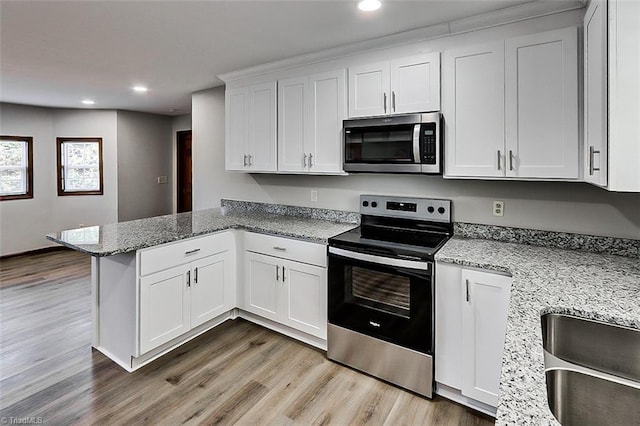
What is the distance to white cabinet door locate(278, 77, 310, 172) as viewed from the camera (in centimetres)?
308

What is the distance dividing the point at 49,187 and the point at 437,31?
21.1 feet

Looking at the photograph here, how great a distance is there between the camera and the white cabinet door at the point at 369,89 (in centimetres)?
260

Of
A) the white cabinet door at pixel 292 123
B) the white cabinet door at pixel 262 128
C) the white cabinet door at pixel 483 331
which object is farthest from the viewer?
the white cabinet door at pixel 262 128

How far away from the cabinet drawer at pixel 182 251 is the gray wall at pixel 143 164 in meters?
4.03

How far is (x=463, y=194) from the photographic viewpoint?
262 centimetres

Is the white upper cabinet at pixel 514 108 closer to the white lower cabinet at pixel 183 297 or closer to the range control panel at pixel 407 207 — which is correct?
the range control panel at pixel 407 207

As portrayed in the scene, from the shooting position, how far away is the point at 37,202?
5812mm

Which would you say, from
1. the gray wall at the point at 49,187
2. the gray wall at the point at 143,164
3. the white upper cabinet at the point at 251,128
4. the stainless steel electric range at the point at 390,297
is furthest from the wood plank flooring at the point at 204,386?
the gray wall at the point at 143,164

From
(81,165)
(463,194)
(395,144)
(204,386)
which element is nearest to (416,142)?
(395,144)

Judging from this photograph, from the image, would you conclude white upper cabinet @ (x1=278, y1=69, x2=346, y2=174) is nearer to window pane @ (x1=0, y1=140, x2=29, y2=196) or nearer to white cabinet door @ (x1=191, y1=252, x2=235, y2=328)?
white cabinet door @ (x1=191, y1=252, x2=235, y2=328)

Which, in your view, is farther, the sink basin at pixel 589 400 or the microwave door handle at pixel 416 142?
the microwave door handle at pixel 416 142

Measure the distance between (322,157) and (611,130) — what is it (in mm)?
1945

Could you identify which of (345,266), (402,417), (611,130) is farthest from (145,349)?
(611,130)

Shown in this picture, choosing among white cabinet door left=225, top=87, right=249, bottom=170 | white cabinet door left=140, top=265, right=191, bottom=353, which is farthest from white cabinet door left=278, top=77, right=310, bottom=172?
white cabinet door left=140, top=265, right=191, bottom=353
